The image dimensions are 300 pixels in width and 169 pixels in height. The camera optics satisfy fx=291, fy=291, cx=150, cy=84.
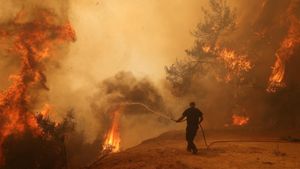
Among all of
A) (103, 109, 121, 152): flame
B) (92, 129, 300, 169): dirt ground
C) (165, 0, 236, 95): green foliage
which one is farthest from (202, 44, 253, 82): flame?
(92, 129, 300, 169): dirt ground

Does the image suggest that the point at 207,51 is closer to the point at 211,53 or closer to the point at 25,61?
the point at 211,53

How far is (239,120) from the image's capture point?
982 inches

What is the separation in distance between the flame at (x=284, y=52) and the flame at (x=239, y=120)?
3.07 m

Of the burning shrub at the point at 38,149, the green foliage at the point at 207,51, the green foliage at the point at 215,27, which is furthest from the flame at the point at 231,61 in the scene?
the burning shrub at the point at 38,149

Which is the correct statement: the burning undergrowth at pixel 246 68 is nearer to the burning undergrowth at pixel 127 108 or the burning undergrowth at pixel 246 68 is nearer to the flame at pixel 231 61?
the flame at pixel 231 61

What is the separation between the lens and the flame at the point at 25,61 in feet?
55.3

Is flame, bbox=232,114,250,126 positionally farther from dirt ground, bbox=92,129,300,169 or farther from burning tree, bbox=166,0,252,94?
dirt ground, bbox=92,129,300,169

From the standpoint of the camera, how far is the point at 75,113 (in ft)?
92.0

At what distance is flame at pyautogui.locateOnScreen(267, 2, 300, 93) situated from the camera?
23.2 metres

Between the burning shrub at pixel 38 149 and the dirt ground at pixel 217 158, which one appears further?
the burning shrub at pixel 38 149

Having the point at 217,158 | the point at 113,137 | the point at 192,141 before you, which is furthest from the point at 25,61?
the point at 217,158

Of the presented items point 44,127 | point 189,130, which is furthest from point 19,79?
point 189,130

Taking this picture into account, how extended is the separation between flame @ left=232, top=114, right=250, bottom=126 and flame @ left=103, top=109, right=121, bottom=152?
10.3 m

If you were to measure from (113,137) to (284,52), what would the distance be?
52.9 feet
